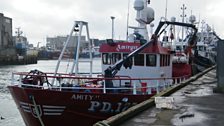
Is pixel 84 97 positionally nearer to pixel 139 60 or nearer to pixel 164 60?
pixel 139 60

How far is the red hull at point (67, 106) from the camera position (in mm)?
Result: 13102

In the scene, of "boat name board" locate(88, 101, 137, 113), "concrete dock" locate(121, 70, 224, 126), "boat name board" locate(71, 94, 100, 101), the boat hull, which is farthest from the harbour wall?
"concrete dock" locate(121, 70, 224, 126)

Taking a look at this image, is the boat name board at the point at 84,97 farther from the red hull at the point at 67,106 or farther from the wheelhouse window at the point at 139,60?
the wheelhouse window at the point at 139,60

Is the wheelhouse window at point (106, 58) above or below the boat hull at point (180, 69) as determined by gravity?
above

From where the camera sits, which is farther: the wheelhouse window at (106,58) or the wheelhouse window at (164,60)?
the wheelhouse window at (106,58)

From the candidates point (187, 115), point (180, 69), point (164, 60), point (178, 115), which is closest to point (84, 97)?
point (178, 115)

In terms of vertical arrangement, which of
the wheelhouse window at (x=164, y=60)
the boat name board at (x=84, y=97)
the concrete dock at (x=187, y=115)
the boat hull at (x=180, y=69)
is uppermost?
the wheelhouse window at (x=164, y=60)

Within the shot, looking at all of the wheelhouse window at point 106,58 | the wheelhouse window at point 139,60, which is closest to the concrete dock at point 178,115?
the wheelhouse window at point 139,60

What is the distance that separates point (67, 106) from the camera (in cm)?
1323

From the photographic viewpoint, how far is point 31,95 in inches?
517

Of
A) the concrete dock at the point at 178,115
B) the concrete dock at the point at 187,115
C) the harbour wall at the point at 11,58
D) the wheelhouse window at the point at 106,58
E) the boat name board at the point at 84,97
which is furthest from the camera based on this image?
the harbour wall at the point at 11,58

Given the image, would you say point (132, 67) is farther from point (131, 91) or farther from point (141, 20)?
point (141, 20)

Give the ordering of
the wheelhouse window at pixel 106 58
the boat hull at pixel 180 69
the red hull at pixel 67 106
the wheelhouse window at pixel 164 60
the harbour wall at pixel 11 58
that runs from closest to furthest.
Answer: the red hull at pixel 67 106, the wheelhouse window at pixel 164 60, the wheelhouse window at pixel 106 58, the boat hull at pixel 180 69, the harbour wall at pixel 11 58

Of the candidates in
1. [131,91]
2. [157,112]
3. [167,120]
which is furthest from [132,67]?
[167,120]
